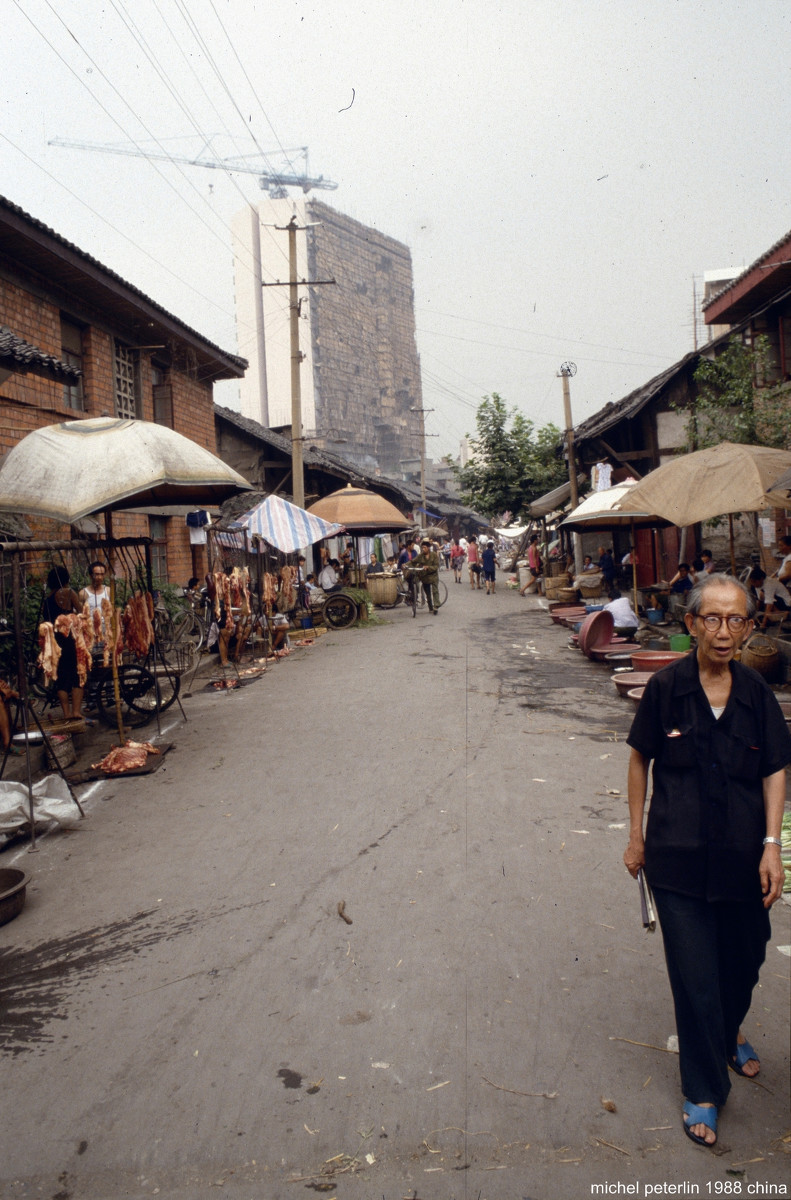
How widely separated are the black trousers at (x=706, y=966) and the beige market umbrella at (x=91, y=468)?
592 cm

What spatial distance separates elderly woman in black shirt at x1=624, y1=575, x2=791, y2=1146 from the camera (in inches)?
105

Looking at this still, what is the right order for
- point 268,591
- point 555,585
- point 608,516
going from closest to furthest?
point 608,516 → point 268,591 → point 555,585

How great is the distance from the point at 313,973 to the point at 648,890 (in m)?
1.64

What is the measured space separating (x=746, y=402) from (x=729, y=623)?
43.4ft

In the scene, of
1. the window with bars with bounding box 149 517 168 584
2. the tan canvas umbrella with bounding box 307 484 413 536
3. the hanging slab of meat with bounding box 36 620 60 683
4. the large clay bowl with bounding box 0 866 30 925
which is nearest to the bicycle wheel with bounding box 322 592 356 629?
the tan canvas umbrella with bounding box 307 484 413 536

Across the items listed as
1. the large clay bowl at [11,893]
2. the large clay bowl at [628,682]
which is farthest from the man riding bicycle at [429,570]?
the large clay bowl at [11,893]

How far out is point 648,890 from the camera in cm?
296

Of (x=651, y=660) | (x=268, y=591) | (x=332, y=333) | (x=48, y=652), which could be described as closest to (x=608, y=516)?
(x=651, y=660)

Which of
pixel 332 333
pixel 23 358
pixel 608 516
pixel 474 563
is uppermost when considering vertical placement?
pixel 332 333

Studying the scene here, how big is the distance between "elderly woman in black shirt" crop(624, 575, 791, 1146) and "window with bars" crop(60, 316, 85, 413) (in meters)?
12.7

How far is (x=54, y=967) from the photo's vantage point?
4078mm

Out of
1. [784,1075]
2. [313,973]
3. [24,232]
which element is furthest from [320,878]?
[24,232]

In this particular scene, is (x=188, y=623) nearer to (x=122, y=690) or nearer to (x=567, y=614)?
(x=122, y=690)

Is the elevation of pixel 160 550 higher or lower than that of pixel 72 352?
lower
